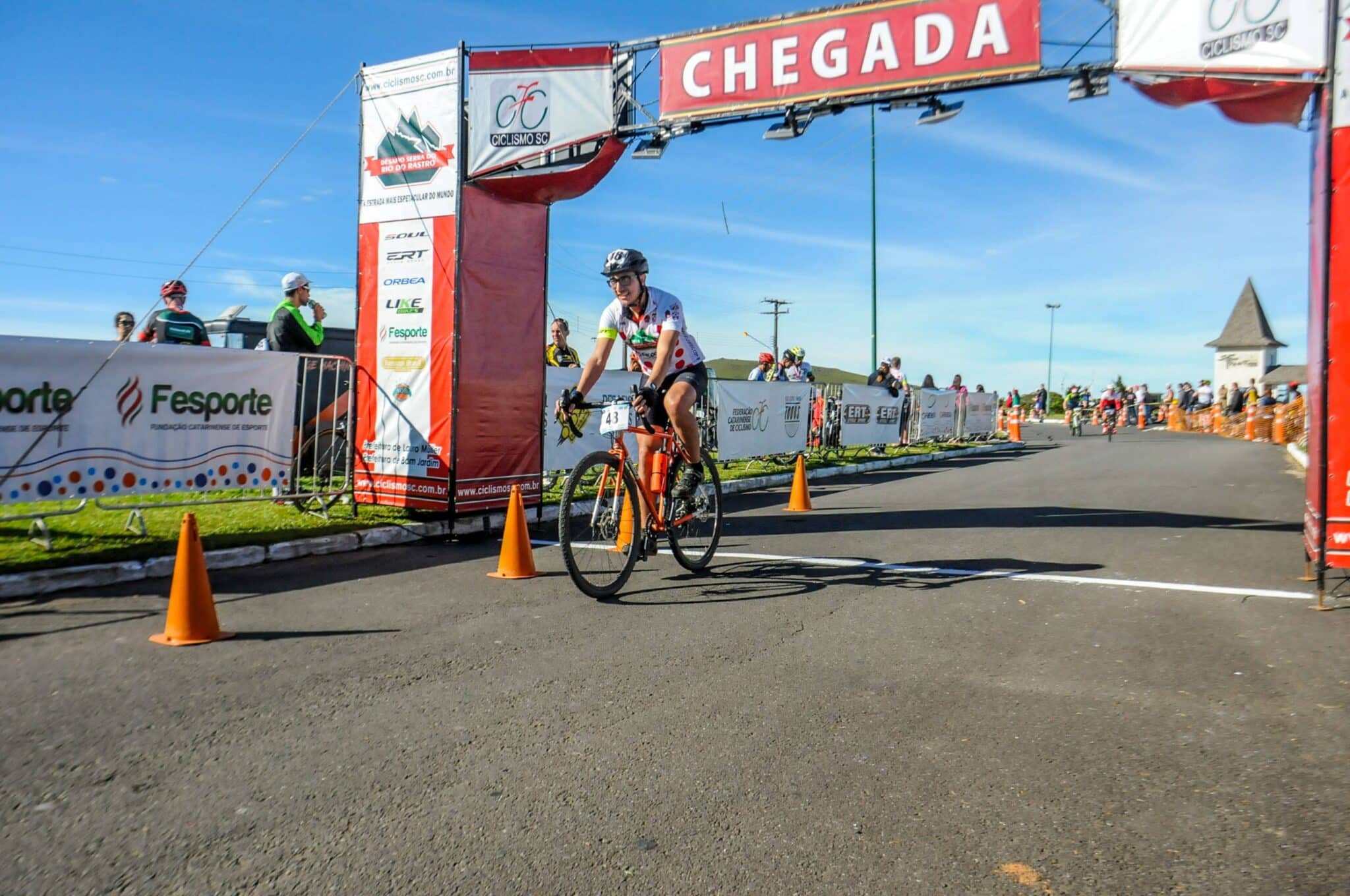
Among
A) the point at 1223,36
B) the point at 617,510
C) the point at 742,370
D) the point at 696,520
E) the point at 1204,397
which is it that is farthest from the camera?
the point at 742,370

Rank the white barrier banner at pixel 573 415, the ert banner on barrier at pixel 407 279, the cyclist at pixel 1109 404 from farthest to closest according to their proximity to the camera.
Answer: the cyclist at pixel 1109 404
the white barrier banner at pixel 573 415
the ert banner on barrier at pixel 407 279

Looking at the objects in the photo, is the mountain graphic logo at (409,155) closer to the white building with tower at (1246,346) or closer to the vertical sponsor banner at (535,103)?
the vertical sponsor banner at (535,103)

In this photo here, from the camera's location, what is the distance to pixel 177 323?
356 inches

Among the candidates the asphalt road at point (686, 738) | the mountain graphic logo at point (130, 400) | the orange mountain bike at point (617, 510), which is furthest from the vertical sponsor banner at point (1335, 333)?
the mountain graphic logo at point (130, 400)

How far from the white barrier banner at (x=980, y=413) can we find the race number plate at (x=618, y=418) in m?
25.8

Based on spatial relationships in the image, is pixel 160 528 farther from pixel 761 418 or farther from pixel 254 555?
pixel 761 418

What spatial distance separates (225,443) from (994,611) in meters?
6.36

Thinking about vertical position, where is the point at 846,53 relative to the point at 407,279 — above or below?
above

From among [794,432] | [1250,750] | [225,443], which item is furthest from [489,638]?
[794,432]

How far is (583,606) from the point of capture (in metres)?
5.79

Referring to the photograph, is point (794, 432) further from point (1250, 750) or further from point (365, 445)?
point (1250, 750)

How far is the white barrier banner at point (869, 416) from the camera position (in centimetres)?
2000

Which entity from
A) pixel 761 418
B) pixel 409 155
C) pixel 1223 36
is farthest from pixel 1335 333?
pixel 761 418

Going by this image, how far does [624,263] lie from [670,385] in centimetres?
92
